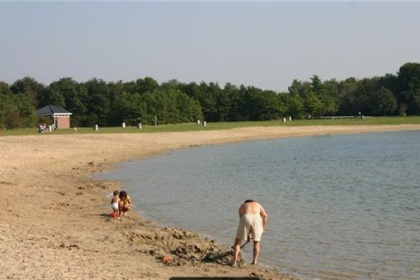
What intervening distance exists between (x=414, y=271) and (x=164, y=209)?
993 cm

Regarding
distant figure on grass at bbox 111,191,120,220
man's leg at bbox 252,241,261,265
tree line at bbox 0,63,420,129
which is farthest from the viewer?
tree line at bbox 0,63,420,129

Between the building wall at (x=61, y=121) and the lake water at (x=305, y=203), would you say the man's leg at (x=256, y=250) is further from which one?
the building wall at (x=61, y=121)

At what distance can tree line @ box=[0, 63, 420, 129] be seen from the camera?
86.3m

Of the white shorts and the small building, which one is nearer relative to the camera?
the white shorts

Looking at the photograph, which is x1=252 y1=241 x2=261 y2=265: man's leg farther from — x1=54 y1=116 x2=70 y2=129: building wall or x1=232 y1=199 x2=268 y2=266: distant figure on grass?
x1=54 y1=116 x2=70 y2=129: building wall

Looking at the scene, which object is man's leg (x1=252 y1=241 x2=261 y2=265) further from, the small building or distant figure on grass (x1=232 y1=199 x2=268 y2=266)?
the small building

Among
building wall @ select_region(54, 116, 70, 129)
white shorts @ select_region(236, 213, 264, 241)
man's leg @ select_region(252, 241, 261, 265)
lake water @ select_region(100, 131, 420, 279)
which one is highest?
building wall @ select_region(54, 116, 70, 129)

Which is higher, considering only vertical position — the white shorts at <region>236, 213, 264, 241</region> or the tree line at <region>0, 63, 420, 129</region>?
the tree line at <region>0, 63, 420, 129</region>

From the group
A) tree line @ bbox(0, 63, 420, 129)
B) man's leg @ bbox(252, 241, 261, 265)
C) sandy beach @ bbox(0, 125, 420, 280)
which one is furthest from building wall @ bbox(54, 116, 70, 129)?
man's leg @ bbox(252, 241, 261, 265)

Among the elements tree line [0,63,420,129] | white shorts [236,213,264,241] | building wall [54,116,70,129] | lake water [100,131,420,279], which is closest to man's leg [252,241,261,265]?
white shorts [236,213,264,241]

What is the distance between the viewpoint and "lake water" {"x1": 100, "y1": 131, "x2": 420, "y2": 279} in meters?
13.1

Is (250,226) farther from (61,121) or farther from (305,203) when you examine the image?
(61,121)

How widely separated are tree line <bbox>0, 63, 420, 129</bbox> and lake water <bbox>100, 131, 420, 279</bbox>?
142 ft

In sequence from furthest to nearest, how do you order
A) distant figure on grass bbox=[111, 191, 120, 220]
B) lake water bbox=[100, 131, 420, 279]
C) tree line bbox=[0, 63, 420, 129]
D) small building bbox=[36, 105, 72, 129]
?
tree line bbox=[0, 63, 420, 129]
small building bbox=[36, 105, 72, 129]
distant figure on grass bbox=[111, 191, 120, 220]
lake water bbox=[100, 131, 420, 279]
